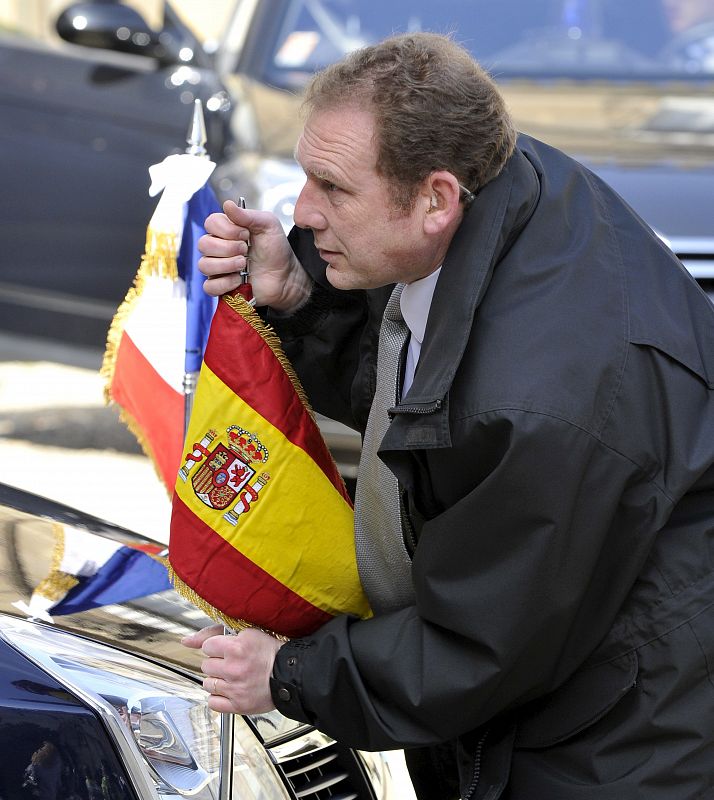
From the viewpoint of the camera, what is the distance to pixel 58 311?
514 cm

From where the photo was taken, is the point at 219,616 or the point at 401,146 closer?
the point at 401,146

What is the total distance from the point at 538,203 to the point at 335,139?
0.31 meters

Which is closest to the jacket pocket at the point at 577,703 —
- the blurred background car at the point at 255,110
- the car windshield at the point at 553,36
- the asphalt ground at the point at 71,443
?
the blurred background car at the point at 255,110

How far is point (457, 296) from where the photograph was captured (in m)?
1.77

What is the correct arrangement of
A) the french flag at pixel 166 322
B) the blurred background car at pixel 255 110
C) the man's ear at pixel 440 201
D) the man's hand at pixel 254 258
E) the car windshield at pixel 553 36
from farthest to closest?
1. the car windshield at pixel 553 36
2. the blurred background car at pixel 255 110
3. the french flag at pixel 166 322
4. the man's hand at pixel 254 258
5. the man's ear at pixel 440 201

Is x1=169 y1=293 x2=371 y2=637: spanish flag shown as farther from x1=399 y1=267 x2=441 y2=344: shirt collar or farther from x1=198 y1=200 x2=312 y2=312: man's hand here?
x1=399 y1=267 x2=441 y2=344: shirt collar

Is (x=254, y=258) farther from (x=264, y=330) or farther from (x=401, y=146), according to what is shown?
(x=401, y=146)

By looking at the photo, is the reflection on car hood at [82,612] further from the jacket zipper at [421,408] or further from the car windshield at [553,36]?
the car windshield at [553,36]

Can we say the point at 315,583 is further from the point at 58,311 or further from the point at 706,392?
the point at 58,311

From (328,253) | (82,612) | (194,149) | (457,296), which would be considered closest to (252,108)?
(194,149)

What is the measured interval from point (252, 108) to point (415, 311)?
2.49m

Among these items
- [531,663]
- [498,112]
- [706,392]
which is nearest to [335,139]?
[498,112]

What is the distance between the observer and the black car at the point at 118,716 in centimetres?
165

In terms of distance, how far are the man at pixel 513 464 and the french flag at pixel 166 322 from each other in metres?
0.69
